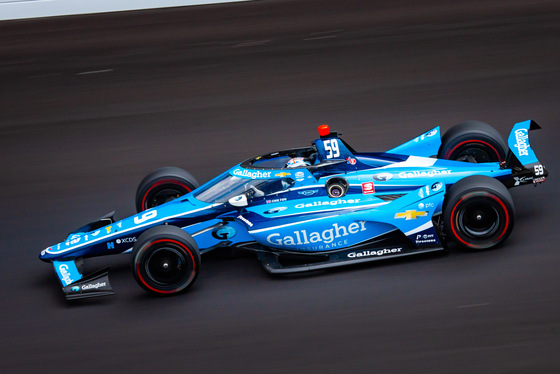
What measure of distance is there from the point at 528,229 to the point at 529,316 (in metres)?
1.83

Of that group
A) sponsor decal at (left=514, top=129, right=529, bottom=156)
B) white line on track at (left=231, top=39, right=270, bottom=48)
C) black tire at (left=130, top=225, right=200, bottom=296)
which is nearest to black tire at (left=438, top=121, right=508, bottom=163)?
sponsor decal at (left=514, top=129, right=529, bottom=156)

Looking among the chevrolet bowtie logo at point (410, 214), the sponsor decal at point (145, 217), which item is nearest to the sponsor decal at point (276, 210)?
the chevrolet bowtie logo at point (410, 214)

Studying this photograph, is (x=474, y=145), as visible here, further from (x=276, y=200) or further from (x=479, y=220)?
(x=276, y=200)

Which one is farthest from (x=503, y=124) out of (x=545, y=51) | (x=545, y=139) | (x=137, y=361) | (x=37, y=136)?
(x=37, y=136)

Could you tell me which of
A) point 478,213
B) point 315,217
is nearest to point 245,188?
point 315,217

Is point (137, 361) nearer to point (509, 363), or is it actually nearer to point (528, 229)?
point (509, 363)

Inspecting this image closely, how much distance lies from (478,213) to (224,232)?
8.65 ft

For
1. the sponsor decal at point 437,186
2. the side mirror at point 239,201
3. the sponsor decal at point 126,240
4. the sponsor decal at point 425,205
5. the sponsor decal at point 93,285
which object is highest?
the side mirror at point 239,201

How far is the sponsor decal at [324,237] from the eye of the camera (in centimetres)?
680

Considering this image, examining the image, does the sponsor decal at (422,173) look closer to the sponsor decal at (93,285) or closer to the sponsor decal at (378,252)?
the sponsor decal at (378,252)

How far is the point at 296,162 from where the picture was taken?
25.0 ft

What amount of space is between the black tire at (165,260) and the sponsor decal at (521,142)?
3729 millimetres

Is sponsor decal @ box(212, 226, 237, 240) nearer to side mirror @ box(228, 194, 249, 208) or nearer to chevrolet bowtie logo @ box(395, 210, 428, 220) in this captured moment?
side mirror @ box(228, 194, 249, 208)

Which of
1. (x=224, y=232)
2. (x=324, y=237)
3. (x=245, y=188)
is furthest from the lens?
(x=245, y=188)
